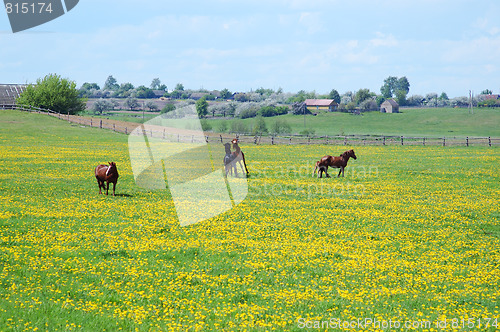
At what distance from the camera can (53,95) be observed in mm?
103625

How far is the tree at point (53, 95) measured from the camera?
103188mm

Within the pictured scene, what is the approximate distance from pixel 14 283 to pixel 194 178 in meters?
20.7

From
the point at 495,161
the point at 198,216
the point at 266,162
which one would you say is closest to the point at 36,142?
the point at 266,162

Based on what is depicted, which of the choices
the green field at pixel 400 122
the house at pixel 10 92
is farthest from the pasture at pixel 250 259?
the green field at pixel 400 122

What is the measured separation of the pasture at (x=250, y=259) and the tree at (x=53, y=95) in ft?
272

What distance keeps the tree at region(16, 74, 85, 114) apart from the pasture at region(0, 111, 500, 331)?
83.0 meters

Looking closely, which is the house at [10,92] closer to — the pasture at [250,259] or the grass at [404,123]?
the grass at [404,123]

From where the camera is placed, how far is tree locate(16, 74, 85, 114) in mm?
103188

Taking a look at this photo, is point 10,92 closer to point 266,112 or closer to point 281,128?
point 281,128

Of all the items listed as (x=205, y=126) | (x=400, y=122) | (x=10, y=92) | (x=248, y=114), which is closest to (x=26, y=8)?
(x=205, y=126)

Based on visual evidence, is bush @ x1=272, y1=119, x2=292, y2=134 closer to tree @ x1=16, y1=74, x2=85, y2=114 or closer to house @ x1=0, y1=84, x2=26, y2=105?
tree @ x1=16, y1=74, x2=85, y2=114

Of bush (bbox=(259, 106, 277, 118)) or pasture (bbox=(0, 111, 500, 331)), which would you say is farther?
bush (bbox=(259, 106, 277, 118))

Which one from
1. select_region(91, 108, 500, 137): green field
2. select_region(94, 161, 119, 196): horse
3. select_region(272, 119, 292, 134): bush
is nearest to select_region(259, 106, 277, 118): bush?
select_region(91, 108, 500, 137): green field

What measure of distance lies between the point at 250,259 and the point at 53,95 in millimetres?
100978
